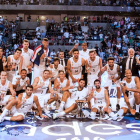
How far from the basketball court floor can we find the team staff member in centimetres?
162

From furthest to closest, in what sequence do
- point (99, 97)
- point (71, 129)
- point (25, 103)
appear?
1. point (99, 97)
2. point (25, 103)
3. point (71, 129)

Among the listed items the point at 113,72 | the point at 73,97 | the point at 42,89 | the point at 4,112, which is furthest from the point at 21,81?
the point at 113,72

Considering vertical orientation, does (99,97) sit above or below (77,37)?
below

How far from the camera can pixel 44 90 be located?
20.6ft

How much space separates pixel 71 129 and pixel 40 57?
2662mm

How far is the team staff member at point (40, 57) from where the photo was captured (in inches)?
258

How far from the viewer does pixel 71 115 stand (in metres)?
Answer: 5.88

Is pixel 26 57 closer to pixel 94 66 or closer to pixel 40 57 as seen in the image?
pixel 40 57

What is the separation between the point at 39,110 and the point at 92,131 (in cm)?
160

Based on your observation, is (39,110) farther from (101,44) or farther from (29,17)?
(29,17)

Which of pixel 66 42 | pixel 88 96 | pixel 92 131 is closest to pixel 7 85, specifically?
pixel 88 96

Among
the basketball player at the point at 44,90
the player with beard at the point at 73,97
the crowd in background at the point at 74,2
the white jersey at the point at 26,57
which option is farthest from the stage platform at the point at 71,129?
the crowd in background at the point at 74,2

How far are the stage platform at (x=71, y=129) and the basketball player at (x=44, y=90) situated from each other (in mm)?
779

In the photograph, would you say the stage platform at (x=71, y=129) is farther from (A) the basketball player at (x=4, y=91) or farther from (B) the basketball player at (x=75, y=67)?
(B) the basketball player at (x=75, y=67)
